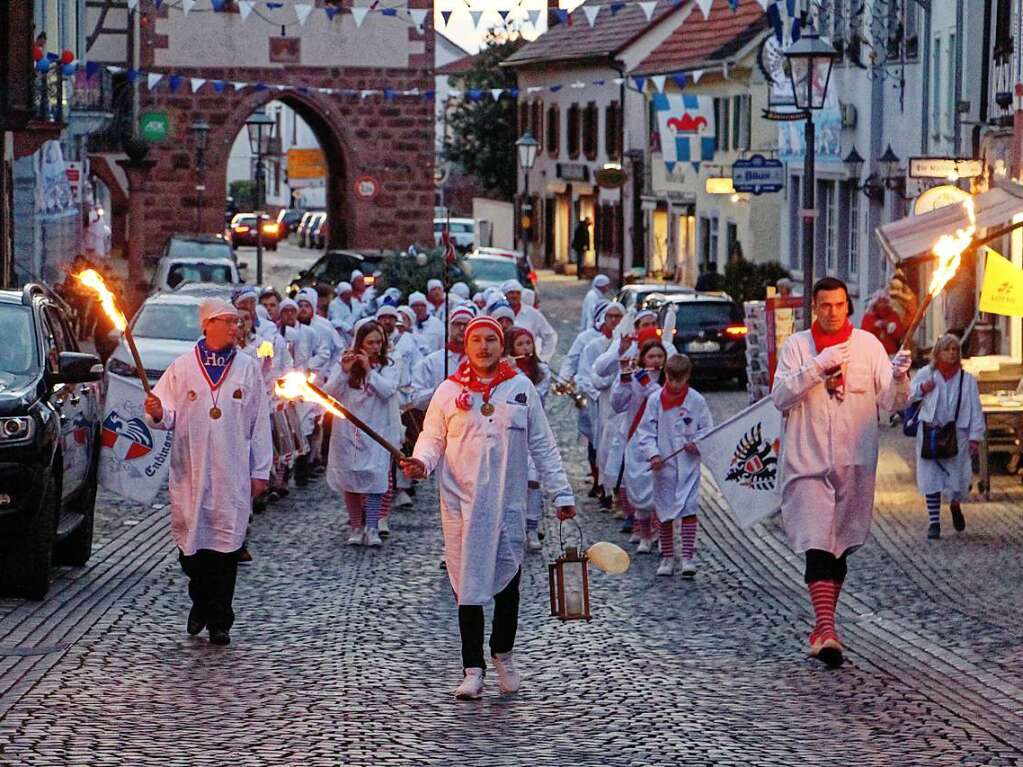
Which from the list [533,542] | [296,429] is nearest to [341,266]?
[296,429]

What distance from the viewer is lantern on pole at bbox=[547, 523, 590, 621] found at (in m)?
10.7

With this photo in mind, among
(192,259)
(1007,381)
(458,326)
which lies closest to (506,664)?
(458,326)

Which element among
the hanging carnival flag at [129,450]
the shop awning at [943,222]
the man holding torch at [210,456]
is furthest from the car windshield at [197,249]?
the man holding torch at [210,456]

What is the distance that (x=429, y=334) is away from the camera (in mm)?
23562

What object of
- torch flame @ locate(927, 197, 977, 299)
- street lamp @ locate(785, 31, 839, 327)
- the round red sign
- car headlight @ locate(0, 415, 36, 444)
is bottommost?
car headlight @ locate(0, 415, 36, 444)

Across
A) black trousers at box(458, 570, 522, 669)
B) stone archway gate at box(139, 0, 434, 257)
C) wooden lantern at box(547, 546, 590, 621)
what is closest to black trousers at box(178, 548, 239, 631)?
black trousers at box(458, 570, 522, 669)

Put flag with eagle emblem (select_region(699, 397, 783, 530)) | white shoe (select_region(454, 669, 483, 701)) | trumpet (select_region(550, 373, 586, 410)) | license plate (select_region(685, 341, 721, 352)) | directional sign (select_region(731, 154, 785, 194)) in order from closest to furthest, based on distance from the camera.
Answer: white shoe (select_region(454, 669, 483, 701)), flag with eagle emblem (select_region(699, 397, 783, 530)), trumpet (select_region(550, 373, 586, 410)), directional sign (select_region(731, 154, 785, 194)), license plate (select_region(685, 341, 721, 352))

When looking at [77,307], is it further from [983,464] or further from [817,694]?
[817,694]

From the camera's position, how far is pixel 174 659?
11.8m

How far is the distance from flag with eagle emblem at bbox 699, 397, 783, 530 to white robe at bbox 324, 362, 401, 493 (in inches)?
112

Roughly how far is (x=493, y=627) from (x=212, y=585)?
231cm

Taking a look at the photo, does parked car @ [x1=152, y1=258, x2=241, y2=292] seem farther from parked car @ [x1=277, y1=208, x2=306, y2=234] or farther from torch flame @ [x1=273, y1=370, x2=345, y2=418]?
parked car @ [x1=277, y1=208, x2=306, y2=234]

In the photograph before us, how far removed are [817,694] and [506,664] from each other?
55.0 inches

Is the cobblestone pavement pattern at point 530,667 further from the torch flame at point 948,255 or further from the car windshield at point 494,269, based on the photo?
the car windshield at point 494,269
